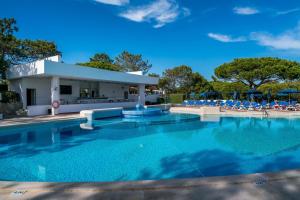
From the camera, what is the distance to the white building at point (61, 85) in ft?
50.1

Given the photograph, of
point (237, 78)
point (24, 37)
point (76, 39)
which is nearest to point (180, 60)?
point (237, 78)

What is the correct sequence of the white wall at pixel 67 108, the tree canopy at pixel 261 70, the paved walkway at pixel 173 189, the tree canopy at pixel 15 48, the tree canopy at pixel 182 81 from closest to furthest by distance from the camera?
Answer: the paved walkway at pixel 173 189
the white wall at pixel 67 108
the tree canopy at pixel 15 48
the tree canopy at pixel 261 70
the tree canopy at pixel 182 81

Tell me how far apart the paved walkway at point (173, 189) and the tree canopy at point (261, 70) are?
1181 inches

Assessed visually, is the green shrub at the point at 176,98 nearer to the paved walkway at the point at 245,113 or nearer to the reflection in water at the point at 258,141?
the paved walkway at the point at 245,113

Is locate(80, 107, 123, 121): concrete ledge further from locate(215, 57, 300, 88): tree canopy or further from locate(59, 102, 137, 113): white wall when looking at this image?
locate(215, 57, 300, 88): tree canopy

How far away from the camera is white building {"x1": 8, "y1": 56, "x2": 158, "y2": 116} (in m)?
15.3

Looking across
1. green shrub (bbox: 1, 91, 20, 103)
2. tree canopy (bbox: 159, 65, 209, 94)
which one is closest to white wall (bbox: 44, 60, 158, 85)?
Answer: green shrub (bbox: 1, 91, 20, 103)

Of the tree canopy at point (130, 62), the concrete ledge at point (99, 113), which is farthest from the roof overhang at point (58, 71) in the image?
the tree canopy at point (130, 62)

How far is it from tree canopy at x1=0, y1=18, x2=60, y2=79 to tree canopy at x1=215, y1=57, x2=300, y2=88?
24445 mm

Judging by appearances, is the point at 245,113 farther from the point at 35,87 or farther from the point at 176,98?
the point at 35,87

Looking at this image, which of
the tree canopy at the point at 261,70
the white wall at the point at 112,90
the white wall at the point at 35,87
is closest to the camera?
the white wall at the point at 35,87

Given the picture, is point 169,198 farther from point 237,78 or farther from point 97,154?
point 237,78

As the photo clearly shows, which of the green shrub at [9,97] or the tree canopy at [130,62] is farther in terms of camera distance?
the tree canopy at [130,62]

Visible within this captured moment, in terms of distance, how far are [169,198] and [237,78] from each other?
107 feet
